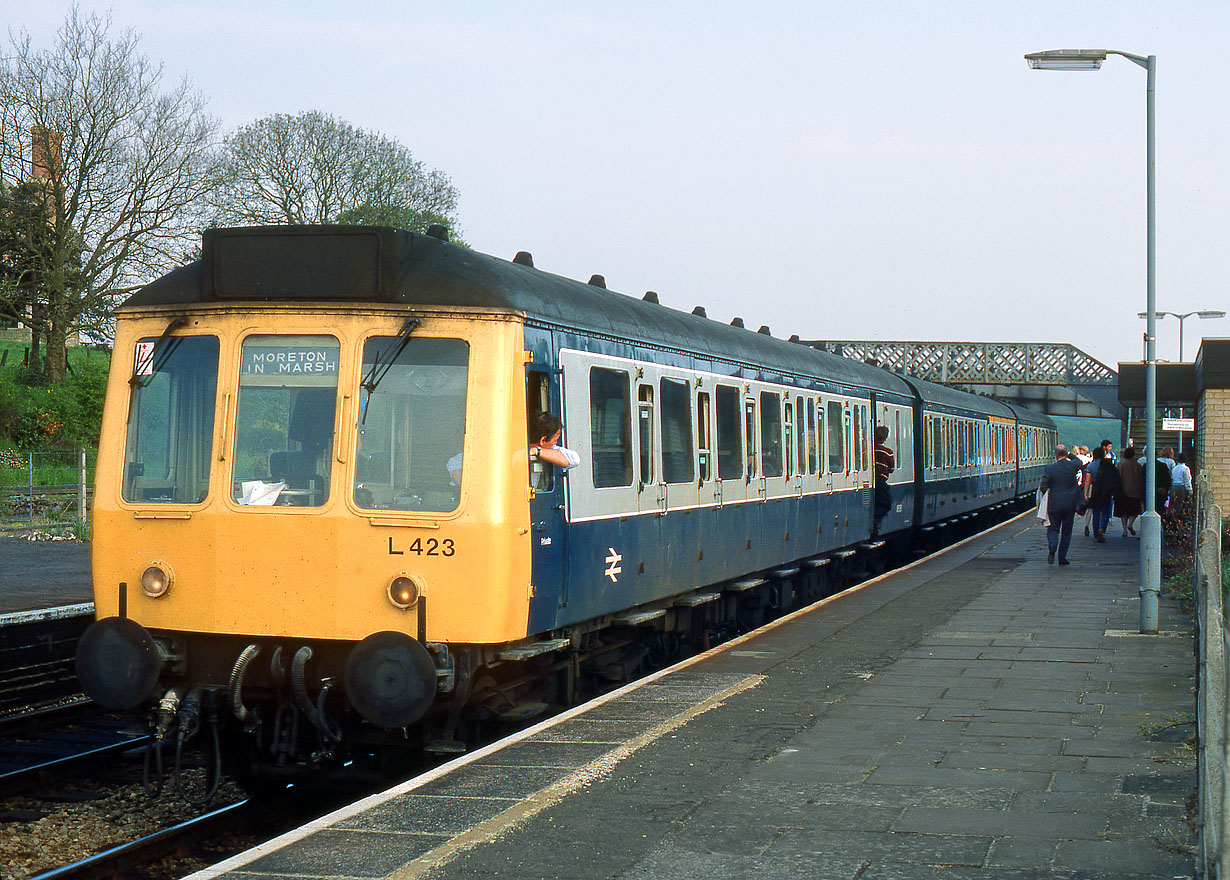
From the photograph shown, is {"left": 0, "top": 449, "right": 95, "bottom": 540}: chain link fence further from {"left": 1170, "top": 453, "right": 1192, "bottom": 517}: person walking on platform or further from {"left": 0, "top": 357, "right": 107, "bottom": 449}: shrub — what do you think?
{"left": 1170, "top": 453, "right": 1192, "bottom": 517}: person walking on platform

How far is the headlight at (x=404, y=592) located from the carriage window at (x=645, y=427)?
2.87 meters

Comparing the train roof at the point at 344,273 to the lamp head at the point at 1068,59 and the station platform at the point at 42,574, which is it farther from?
the lamp head at the point at 1068,59

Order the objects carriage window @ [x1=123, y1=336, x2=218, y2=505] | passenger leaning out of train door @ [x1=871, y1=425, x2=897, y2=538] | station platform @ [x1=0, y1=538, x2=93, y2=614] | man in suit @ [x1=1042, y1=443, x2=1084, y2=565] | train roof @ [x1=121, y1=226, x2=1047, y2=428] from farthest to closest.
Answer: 1. man in suit @ [x1=1042, y1=443, x2=1084, y2=565]
2. passenger leaning out of train door @ [x1=871, y1=425, x2=897, y2=538]
3. station platform @ [x1=0, y1=538, x2=93, y2=614]
4. carriage window @ [x1=123, y1=336, x2=218, y2=505]
5. train roof @ [x1=121, y1=226, x2=1047, y2=428]

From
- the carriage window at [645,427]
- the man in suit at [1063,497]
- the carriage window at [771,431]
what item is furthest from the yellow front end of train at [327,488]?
the man in suit at [1063,497]

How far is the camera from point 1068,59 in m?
13.6

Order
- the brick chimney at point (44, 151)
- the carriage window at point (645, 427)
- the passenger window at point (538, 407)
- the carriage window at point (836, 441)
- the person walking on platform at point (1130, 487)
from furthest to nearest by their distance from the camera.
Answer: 1. the brick chimney at point (44, 151)
2. the person walking on platform at point (1130, 487)
3. the carriage window at point (836, 441)
4. the carriage window at point (645, 427)
5. the passenger window at point (538, 407)

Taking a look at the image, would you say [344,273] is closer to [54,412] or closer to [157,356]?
[157,356]

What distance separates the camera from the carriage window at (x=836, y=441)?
16.7 meters

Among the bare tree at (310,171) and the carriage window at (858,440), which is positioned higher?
the bare tree at (310,171)

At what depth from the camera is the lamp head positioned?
1348cm

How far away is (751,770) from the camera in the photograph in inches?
277

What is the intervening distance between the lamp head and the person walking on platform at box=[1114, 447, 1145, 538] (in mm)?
11090

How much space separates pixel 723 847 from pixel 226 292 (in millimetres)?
4110

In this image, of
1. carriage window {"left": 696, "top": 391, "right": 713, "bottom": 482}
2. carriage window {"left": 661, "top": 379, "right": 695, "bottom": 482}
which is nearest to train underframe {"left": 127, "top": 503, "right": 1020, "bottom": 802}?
carriage window {"left": 661, "top": 379, "right": 695, "bottom": 482}
